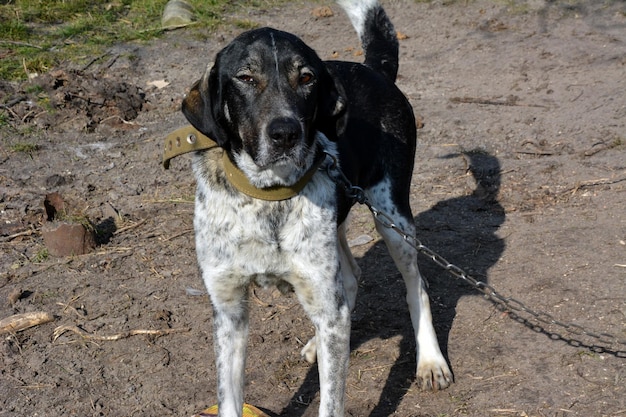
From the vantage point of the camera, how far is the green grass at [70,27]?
346 inches

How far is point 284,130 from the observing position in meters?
3.22

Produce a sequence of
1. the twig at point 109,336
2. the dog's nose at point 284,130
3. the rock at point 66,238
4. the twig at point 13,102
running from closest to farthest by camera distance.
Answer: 1. the dog's nose at point 284,130
2. the twig at point 109,336
3. the rock at point 66,238
4. the twig at point 13,102

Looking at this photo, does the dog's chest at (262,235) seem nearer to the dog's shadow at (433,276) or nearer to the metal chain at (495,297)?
the metal chain at (495,297)

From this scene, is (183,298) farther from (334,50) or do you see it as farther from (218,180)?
(334,50)

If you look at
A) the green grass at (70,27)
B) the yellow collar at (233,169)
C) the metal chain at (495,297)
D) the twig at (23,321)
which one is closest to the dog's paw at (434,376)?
the metal chain at (495,297)

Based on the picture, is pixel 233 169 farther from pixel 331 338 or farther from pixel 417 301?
pixel 417 301

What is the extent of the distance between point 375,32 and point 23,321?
259cm

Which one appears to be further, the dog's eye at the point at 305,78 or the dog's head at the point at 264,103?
the dog's eye at the point at 305,78

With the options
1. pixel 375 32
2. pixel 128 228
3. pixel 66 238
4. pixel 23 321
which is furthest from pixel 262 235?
pixel 128 228

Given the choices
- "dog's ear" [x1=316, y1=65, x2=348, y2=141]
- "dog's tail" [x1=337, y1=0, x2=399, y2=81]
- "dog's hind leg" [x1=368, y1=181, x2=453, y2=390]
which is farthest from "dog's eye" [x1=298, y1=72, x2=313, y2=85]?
"dog's tail" [x1=337, y1=0, x2=399, y2=81]

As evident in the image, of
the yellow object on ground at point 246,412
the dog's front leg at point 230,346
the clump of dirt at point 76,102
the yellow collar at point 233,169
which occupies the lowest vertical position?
the clump of dirt at point 76,102

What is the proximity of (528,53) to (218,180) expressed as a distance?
5.80m

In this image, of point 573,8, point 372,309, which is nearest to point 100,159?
point 372,309

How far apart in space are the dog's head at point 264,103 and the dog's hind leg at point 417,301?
1003 mm
